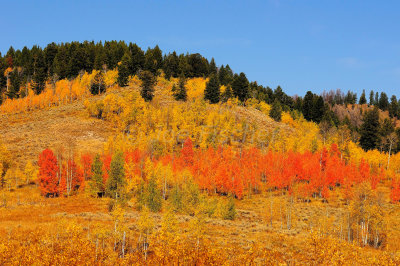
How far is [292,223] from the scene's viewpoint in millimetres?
60594

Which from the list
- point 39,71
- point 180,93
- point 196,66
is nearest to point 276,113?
point 196,66

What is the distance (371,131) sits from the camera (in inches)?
4555

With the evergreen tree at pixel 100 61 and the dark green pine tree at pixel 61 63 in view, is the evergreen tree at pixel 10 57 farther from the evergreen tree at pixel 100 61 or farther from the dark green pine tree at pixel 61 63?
the evergreen tree at pixel 100 61

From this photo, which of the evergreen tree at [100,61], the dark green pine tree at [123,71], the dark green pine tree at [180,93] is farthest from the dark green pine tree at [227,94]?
the evergreen tree at [100,61]

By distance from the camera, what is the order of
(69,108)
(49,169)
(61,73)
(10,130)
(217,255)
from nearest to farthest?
1. (217,255)
2. (49,169)
3. (10,130)
4. (69,108)
5. (61,73)

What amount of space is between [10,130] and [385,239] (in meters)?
113

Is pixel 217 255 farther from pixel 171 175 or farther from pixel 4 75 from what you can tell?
pixel 4 75

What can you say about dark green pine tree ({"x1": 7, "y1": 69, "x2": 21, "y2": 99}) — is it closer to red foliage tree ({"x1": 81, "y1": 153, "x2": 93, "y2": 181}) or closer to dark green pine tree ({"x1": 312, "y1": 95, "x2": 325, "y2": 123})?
red foliage tree ({"x1": 81, "y1": 153, "x2": 93, "y2": 181})

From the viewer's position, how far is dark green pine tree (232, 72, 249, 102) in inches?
5551

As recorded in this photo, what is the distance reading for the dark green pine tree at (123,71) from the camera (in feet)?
432

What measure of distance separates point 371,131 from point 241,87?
57936 mm

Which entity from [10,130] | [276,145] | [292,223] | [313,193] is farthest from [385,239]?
[10,130]

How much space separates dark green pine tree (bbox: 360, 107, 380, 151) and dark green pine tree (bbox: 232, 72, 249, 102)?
53119mm

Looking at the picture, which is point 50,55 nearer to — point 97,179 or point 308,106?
point 97,179
